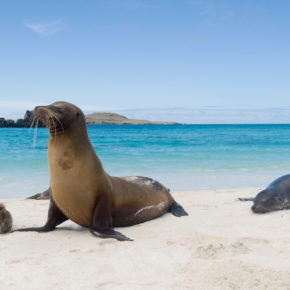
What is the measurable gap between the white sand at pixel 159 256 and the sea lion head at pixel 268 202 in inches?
17.6

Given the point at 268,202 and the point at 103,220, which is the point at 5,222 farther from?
the point at 268,202

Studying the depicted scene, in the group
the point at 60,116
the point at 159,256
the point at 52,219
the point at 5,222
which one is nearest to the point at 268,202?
the point at 159,256

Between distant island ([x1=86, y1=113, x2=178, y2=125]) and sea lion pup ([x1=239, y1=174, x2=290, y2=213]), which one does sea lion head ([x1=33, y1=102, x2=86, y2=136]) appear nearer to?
sea lion pup ([x1=239, y1=174, x2=290, y2=213])

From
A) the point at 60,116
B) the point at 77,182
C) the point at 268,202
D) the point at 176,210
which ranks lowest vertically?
the point at 176,210

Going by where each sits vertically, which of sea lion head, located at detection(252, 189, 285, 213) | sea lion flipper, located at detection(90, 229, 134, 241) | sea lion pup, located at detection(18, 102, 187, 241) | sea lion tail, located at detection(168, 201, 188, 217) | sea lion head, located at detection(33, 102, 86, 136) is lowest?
sea lion tail, located at detection(168, 201, 188, 217)

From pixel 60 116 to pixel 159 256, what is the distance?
5.74 feet

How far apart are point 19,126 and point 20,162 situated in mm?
72924

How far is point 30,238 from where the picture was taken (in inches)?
168

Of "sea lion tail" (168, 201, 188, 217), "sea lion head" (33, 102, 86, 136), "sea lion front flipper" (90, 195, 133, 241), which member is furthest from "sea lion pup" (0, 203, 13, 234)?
"sea lion tail" (168, 201, 188, 217)

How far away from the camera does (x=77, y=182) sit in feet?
13.8

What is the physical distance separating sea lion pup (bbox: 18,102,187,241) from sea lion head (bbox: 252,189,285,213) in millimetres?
2091

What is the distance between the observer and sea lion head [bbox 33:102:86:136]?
3902 mm

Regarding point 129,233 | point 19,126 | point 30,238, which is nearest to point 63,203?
point 30,238

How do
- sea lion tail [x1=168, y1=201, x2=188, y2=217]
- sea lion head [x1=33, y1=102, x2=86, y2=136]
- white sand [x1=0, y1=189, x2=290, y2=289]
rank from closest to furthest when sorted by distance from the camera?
white sand [x1=0, y1=189, x2=290, y2=289] → sea lion head [x1=33, y1=102, x2=86, y2=136] → sea lion tail [x1=168, y1=201, x2=188, y2=217]
